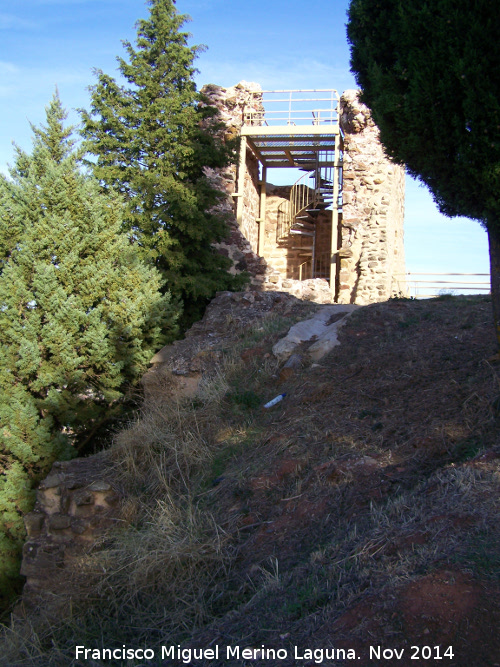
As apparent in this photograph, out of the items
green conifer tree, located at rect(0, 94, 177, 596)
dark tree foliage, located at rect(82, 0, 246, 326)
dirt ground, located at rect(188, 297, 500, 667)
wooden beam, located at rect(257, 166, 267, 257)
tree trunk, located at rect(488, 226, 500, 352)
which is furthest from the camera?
wooden beam, located at rect(257, 166, 267, 257)

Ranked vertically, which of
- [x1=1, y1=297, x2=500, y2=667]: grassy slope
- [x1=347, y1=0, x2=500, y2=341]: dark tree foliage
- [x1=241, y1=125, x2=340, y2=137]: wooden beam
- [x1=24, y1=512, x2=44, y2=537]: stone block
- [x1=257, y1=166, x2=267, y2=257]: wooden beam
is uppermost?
[x1=241, y1=125, x2=340, y2=137]: wooden beam

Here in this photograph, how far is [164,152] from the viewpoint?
1134 centimetres

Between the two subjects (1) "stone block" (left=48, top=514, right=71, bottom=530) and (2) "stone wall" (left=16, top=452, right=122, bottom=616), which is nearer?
(2) "stone wall" (left=16, top=452, right=122, bottom=616)

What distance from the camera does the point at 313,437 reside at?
5.81 m

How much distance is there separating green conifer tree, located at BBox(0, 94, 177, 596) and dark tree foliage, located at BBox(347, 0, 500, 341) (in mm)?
4814

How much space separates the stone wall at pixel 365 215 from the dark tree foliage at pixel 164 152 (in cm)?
534

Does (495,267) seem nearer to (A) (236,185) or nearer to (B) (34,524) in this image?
(B) (34,524)

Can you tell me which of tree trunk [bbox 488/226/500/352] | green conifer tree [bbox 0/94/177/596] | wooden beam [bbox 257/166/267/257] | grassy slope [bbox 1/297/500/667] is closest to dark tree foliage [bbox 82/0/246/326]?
green conifer tree [bbox 0/94/177/596]

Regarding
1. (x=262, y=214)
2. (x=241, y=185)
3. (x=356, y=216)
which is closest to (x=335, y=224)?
(x=356, y=216)

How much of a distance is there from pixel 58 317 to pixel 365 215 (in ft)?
33.2

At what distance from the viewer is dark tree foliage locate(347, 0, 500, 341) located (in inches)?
191

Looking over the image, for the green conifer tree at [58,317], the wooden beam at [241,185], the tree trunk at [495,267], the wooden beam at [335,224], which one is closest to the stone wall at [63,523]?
the green conifer tree at [58,317]

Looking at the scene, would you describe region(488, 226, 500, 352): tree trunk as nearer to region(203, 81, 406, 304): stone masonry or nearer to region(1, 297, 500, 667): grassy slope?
region(1, 297, 500, 667): grassy slope

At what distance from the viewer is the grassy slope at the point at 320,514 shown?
321cm
